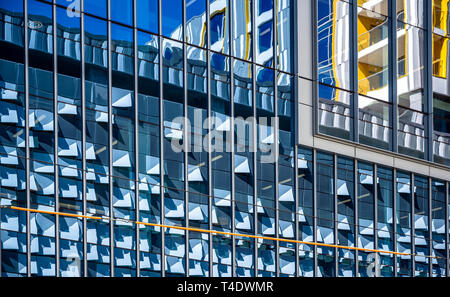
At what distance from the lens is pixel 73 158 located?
19188 mm

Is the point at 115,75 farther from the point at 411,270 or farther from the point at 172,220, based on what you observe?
the point at 411,270

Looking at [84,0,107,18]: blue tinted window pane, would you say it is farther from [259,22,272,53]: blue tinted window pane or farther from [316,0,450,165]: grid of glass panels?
[316,0,450,165]: grid of glass panels

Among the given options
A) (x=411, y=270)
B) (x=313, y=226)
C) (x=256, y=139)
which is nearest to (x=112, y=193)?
(x=256, y=139)

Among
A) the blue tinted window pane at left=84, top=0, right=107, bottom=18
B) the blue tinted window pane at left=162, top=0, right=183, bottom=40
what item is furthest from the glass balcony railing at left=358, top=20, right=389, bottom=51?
the blue tinted window pane at left=84, top=0, right=107, bottom=18

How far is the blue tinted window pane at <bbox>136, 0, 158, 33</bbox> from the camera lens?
68.4 feet

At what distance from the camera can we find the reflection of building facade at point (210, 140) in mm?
18828

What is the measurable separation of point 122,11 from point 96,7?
755 millimetres

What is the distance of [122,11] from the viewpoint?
811 inches

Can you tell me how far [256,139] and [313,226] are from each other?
132 inches

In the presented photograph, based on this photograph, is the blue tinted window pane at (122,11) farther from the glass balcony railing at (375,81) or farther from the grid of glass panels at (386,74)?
the glass balcony railing at (375,81)

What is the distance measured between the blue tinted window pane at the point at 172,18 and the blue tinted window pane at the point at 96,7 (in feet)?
5.91

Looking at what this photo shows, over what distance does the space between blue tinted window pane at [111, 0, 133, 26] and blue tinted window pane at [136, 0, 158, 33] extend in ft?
0.79
